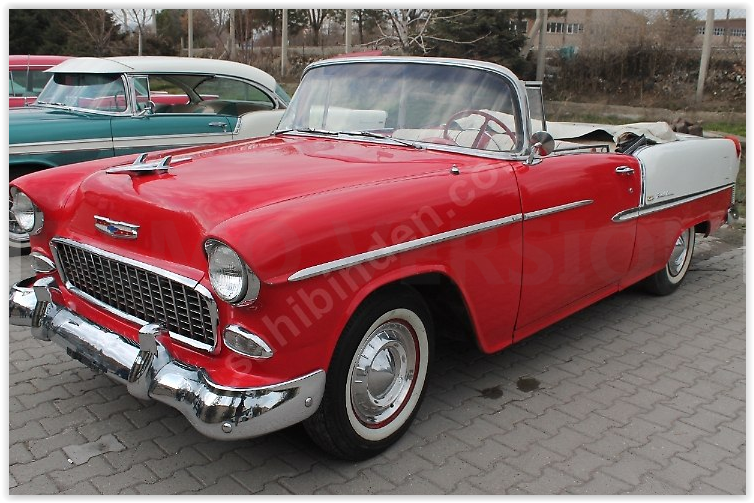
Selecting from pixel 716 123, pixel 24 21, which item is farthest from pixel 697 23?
pixel 24 21

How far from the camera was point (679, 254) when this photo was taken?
5105 millimetres

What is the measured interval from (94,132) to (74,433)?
3823mm

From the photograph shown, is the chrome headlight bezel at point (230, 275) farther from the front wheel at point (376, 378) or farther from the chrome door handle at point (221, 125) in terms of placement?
the chrome door handle at point (221, 125)

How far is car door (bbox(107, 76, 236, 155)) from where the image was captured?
625cm

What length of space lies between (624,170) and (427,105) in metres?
1.26

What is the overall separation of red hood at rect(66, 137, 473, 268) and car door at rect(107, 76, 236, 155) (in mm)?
3258

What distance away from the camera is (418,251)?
270cm

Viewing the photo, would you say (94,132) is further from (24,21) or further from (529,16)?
(24,21)

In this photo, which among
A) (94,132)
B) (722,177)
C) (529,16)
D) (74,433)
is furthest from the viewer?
(529,16)

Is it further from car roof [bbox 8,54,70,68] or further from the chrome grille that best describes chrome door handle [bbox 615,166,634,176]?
car roof [bbox 8,54,70,68]

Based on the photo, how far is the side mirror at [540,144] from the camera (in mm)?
3238

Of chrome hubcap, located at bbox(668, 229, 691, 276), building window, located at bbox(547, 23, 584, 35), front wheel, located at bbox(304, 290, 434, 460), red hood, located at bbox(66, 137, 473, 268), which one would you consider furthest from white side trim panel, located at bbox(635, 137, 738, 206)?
building window, located at bbox(547, 23, 584, 35)

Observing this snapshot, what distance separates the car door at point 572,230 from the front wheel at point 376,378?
668 mm

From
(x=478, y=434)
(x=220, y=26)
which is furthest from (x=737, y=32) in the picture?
(x=478, y=434)
